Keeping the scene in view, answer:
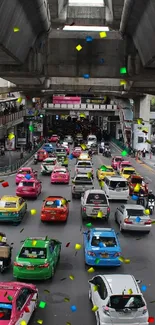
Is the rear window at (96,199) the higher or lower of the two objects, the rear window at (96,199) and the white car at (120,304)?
the higher

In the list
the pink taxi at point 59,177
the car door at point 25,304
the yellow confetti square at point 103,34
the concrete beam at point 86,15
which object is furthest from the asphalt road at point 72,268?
the concrete beam at point 86,15

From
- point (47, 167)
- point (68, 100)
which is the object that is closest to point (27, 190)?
point (47, 167)

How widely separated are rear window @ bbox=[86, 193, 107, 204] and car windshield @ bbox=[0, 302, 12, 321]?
40.2 feet

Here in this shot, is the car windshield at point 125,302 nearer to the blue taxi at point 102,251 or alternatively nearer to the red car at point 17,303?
the red car at point 17,303

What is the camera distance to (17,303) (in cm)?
1186

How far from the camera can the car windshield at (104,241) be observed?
16812mm

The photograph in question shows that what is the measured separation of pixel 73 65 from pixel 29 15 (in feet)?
22.9

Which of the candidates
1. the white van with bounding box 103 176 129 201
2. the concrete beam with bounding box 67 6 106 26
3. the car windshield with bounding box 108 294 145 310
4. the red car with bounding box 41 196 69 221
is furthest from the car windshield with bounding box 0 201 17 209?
the car windshield with bounding box 108 294 145 310

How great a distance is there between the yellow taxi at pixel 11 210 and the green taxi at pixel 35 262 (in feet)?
21.0

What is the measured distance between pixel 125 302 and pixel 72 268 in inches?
199

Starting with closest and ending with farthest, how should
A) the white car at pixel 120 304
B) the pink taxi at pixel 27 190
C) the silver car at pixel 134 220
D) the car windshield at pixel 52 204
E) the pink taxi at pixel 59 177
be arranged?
1. the white car at pixel 120 304
2. the silver car at pixel 134 220
3. the car windshield at pixel 52 204
4. the pink taxi at pixel 27 190
5. the pink taxi at pixel 59 177

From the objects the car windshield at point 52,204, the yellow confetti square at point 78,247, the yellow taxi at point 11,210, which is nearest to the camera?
the yellow confetti square at point 78,247

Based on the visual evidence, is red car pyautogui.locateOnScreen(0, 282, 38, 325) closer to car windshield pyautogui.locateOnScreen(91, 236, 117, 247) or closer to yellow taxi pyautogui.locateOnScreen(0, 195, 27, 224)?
car windshield pyautogui.locateOnScreen(91, 236, 117, 247)

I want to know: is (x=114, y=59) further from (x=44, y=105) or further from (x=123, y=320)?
(x=44, y=105)
